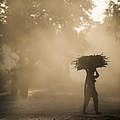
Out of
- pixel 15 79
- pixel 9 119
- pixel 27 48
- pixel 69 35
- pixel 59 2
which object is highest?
pixel 59 2

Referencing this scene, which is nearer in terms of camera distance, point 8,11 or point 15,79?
point 15,79

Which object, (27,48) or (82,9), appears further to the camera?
(82,9)

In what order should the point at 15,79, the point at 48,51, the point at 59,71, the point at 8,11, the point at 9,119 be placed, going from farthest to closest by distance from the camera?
the point at 59,71
the point at 48,51
the point at 8,11
the point at 15,79
the point at 9,119

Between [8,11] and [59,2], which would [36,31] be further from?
[59,2]

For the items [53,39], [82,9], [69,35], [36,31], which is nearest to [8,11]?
[36,31]

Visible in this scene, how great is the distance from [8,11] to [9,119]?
26.1 m

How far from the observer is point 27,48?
39.1 metres

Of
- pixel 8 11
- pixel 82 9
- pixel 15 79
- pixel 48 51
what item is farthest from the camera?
pixel 82 9

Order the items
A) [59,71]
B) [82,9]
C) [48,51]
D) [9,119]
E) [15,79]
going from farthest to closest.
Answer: [82,9], [59,71], [48,51], [15,79], [9,119]

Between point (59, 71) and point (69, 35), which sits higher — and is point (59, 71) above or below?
below

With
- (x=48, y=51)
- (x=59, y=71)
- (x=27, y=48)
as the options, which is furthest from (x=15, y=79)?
(x=59, y=71)

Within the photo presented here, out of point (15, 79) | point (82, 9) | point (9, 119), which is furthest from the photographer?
point (82, 9)

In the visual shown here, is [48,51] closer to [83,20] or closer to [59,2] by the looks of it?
[59,2]

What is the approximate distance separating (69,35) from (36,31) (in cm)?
880
